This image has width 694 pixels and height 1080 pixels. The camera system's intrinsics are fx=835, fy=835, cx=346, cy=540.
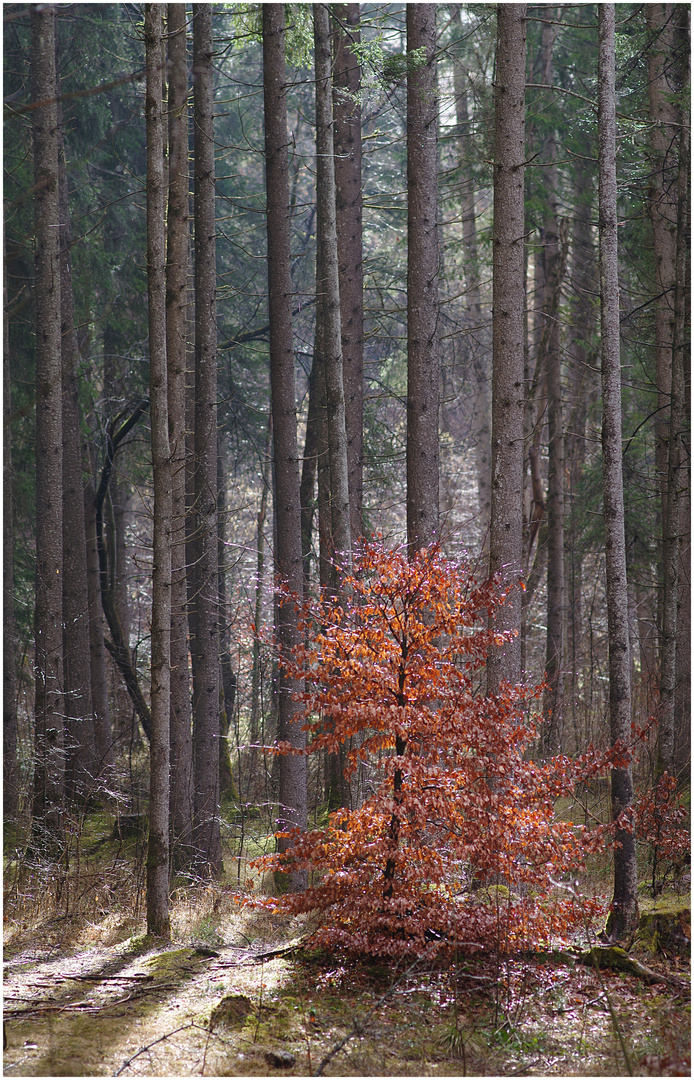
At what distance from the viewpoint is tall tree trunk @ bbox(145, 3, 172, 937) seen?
20.7 ft

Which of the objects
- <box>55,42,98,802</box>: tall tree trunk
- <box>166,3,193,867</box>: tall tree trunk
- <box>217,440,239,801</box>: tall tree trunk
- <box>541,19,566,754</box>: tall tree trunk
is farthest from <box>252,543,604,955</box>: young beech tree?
<box>541,19,566,754</box>: tall tree trunk

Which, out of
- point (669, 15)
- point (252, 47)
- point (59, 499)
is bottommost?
point (59, 499)

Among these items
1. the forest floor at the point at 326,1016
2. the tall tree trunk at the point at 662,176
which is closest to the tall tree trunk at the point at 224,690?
the forest floor at the point at 326,1016

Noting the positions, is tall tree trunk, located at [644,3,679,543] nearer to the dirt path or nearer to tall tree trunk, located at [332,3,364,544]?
tall tree trunk, located at [332,3,364,544]

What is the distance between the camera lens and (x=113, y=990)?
5.37 meters

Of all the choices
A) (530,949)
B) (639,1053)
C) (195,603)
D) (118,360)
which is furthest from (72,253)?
(639,1053)

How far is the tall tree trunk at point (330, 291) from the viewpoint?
27.5ft

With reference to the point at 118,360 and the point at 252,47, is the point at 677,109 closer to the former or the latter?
the point at 118,360

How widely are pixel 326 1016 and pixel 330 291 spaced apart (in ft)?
21.2

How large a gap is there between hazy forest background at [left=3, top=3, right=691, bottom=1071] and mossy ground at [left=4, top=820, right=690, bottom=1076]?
0.36m

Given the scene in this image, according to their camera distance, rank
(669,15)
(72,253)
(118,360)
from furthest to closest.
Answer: (118,360), (72,253), (669,15)

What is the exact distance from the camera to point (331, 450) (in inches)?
333

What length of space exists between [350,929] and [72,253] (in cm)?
1007

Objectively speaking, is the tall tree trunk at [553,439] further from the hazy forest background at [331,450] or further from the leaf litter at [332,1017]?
the leaf litter at [332,1017]
